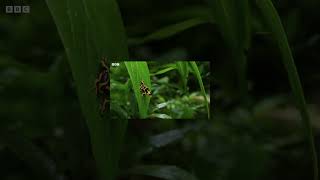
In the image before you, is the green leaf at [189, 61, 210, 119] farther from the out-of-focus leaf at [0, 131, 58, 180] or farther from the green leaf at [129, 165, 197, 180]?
the out-of-focus leaf at [0, 131, 58, 180]

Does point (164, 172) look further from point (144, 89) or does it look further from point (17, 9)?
point (17, 9)

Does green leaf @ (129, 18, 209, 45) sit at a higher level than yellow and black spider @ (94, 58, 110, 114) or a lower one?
higher

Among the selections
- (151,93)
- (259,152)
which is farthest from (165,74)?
(259,152)

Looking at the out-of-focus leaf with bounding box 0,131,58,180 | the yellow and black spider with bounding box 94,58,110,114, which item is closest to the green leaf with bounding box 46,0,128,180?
the yellow and black spider with bounding box 94,58,110,114

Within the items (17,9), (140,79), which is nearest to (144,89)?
(140,79)

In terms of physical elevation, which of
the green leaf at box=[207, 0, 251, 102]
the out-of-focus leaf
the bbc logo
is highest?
the bbc logo

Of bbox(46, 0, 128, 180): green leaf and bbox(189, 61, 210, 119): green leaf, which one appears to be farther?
bbox(189, 61, 210, 119): green leaf
